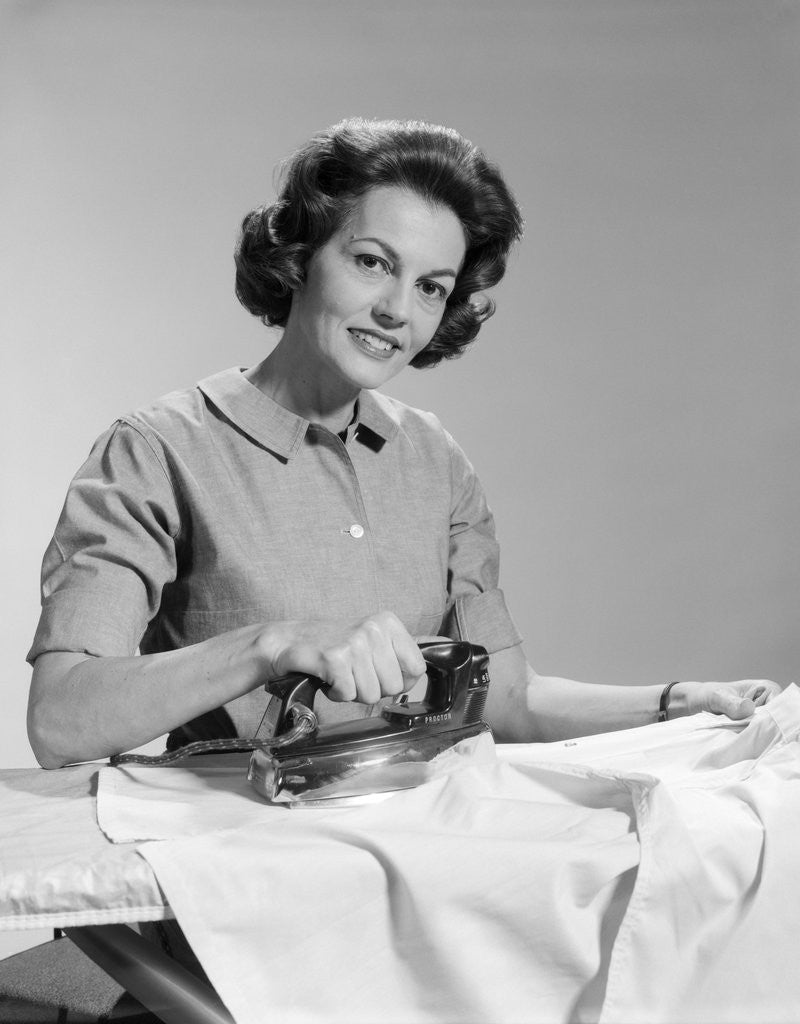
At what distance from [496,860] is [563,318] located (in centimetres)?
325

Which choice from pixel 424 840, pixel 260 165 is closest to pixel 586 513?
pixel 260 165

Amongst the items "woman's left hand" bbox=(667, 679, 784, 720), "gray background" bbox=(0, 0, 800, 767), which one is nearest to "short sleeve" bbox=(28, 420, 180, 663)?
"woman's left hand" bbox=(667, 679, 784, 720)

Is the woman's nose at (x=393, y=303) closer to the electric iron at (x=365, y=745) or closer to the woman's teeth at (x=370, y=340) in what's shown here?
the woman's teeth at (x=370, y=340)

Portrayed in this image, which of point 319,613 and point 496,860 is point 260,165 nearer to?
point 319,613

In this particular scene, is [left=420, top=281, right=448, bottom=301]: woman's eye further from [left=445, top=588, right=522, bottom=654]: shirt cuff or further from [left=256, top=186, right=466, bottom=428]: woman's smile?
[left=445, top=588, right=522, bottom=654]: shirt cuff

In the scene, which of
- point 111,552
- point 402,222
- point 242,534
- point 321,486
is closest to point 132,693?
point 111,552

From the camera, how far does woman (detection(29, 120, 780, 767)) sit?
1527mm

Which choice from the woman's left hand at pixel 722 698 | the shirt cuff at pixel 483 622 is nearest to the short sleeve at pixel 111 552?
the shirt cuff at pixel 483 622

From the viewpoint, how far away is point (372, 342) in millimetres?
1678

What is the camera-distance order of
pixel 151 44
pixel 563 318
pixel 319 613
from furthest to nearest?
pixel 563 318 < pixel 151 44 < pixel 319 613

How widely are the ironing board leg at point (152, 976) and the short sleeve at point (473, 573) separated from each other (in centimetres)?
86

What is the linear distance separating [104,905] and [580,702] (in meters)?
0.88

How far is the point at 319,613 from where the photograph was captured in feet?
5.37

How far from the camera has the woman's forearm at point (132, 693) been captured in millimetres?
1278
